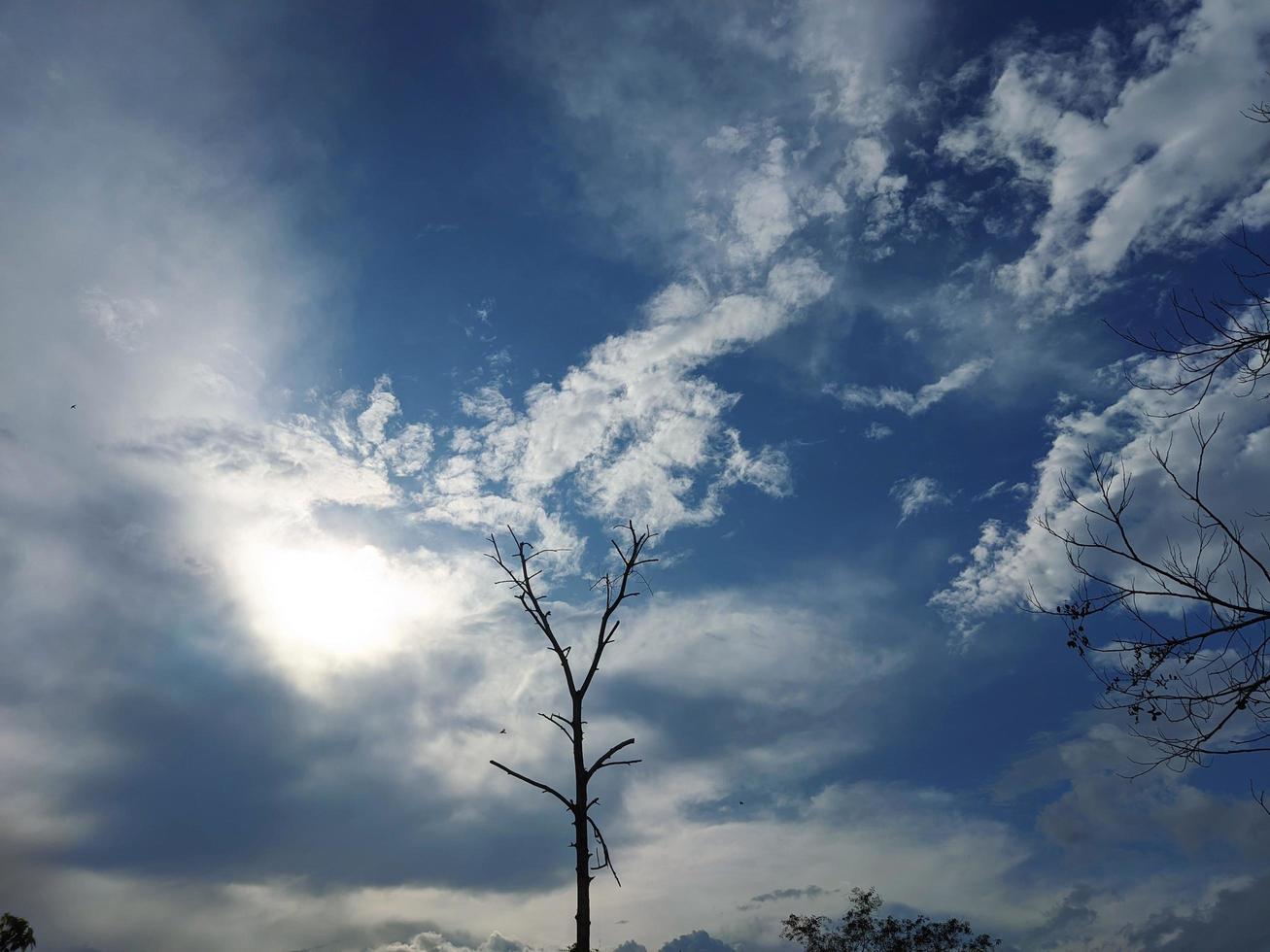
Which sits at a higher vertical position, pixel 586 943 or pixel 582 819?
pixel 582 819

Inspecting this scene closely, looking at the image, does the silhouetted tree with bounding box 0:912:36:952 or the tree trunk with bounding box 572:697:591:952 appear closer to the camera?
the tree trunk with bounding box 572:697:591:952

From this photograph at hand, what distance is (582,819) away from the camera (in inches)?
419

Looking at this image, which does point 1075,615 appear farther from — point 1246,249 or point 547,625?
point 547,625

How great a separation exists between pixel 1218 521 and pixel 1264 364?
46.0 inches

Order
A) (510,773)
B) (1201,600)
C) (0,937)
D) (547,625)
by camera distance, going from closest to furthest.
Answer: (1201,600)
(510,773)
(547,625)
(0,937)

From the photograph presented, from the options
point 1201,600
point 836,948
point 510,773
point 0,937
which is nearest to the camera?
point 1201,600

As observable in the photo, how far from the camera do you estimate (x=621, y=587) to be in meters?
12.6

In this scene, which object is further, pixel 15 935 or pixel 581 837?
pixel 15 935

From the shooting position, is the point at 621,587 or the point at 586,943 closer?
the point at 586,943

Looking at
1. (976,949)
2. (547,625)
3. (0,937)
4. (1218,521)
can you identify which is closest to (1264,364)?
(1218,521)

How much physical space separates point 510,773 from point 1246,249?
10.5 meters

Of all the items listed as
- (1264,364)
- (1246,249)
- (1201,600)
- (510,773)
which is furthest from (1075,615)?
(510,773)

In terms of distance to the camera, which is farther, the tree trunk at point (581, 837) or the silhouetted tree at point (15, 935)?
the silhouetted tree at point (15, 935)

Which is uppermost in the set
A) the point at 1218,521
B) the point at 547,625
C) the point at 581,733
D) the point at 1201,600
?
the point at 547,625
